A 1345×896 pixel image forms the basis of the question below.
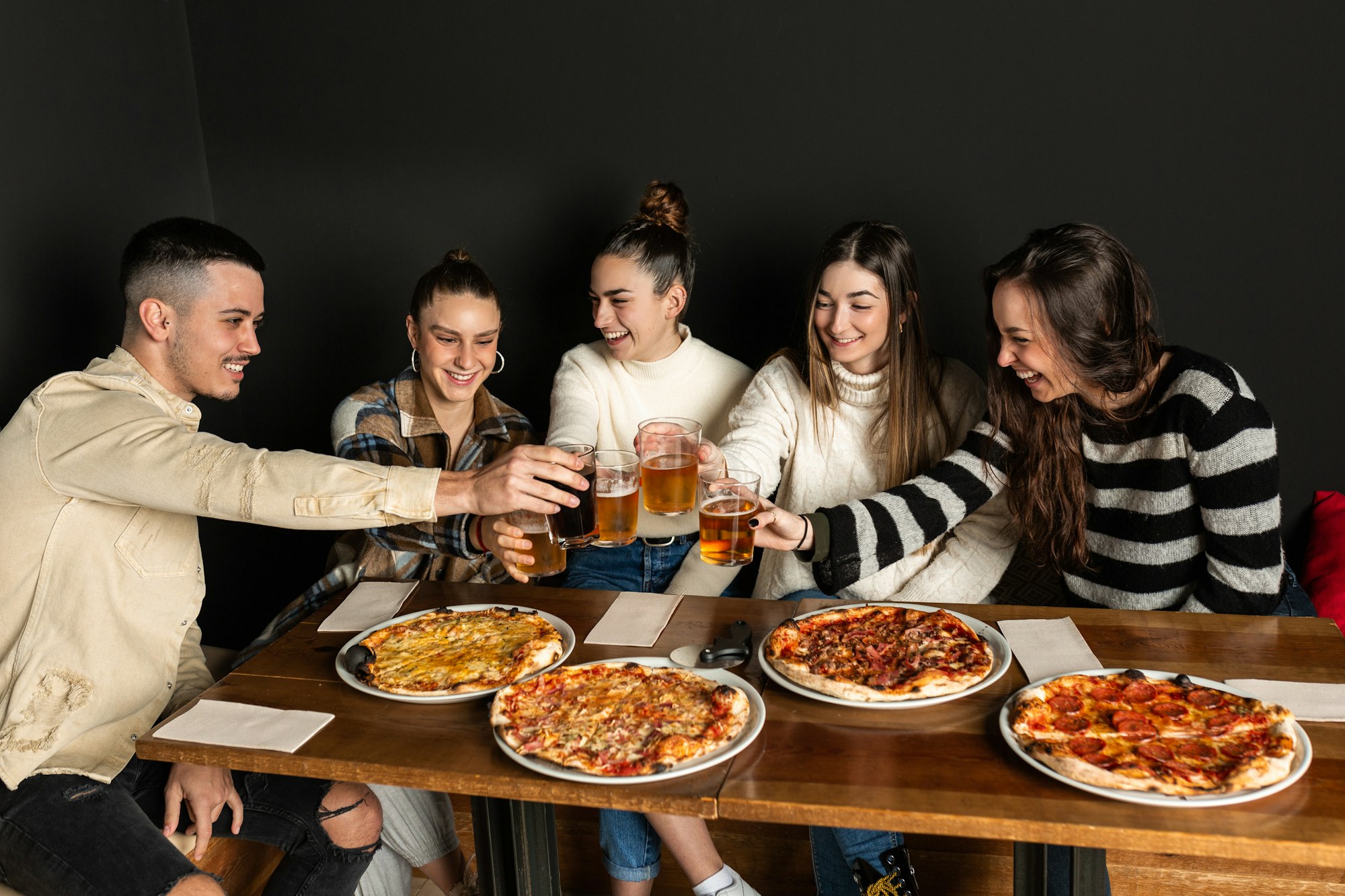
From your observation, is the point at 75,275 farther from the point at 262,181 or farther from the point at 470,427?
the point at 470,427

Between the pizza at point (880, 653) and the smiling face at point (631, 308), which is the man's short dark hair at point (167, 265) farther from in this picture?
the pizza at point (880, 653)

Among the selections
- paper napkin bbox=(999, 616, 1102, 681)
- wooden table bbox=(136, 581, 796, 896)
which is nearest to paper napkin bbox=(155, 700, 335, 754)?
wooden table bbox=(136, 581, 796, 896)

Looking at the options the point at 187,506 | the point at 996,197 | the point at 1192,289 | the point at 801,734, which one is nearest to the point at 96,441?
the point at 187,506

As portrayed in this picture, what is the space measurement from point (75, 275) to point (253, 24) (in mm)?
1018

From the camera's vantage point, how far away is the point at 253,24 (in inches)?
127

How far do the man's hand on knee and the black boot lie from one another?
122 cm

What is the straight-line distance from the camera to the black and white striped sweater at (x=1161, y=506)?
2.00 meters

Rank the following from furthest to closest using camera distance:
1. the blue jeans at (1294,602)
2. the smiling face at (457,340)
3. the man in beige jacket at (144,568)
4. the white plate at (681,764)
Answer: the smiling face at (457,340), the blue jeans at (1294,602), the man in beige jacket at (144,568), the white plate at (681,764)

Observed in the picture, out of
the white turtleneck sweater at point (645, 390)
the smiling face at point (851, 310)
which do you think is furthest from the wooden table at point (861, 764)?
the white turtleneck sweater at point (645, 390)

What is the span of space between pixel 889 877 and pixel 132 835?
1362 millimetres

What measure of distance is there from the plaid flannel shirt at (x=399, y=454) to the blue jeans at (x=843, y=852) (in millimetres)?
976

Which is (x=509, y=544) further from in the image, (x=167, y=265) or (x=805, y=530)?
(x=167, y=265)

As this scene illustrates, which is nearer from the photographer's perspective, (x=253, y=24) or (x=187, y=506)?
(x=187, y=506)

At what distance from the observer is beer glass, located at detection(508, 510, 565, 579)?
5.99 feet
